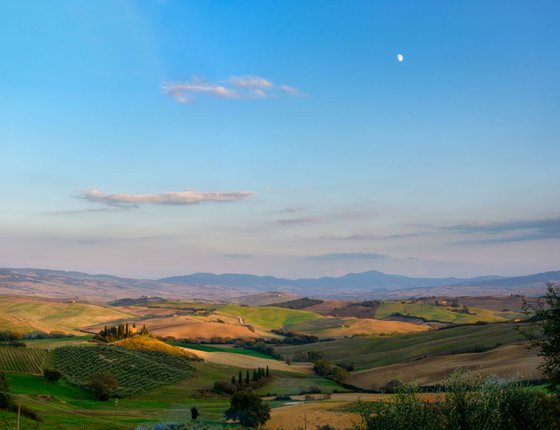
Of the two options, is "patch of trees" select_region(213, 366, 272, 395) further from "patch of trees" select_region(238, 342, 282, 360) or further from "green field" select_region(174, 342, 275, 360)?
"patch of trees" select_region(238, 342, 282, 360)

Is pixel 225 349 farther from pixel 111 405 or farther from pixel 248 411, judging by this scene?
pixel 248 411

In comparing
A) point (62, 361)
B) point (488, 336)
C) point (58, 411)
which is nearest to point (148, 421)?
point (58, 411)

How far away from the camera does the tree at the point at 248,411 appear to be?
59.9 metres

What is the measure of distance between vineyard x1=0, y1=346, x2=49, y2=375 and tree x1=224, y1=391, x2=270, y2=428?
37.4 m

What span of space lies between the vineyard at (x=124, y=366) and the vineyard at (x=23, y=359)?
275cm

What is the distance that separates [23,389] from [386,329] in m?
144

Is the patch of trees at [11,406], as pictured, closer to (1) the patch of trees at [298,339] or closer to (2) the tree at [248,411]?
(2) the tree at [248,411]

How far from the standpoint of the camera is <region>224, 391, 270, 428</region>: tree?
59938 millimetres

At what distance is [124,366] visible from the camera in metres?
98.0

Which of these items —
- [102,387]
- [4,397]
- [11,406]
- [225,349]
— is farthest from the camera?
[225,349]

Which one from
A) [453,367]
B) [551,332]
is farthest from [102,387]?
[551,332]

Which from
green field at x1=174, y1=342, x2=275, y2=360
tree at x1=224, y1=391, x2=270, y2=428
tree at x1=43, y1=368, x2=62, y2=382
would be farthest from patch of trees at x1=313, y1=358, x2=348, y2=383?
tree at x1=43, y1=368, x2=62, y2=382

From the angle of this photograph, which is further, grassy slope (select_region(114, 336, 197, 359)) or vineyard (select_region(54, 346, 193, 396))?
grassy slope (select_region(114, 336, 197, 359))

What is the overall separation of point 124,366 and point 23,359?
16.6m
